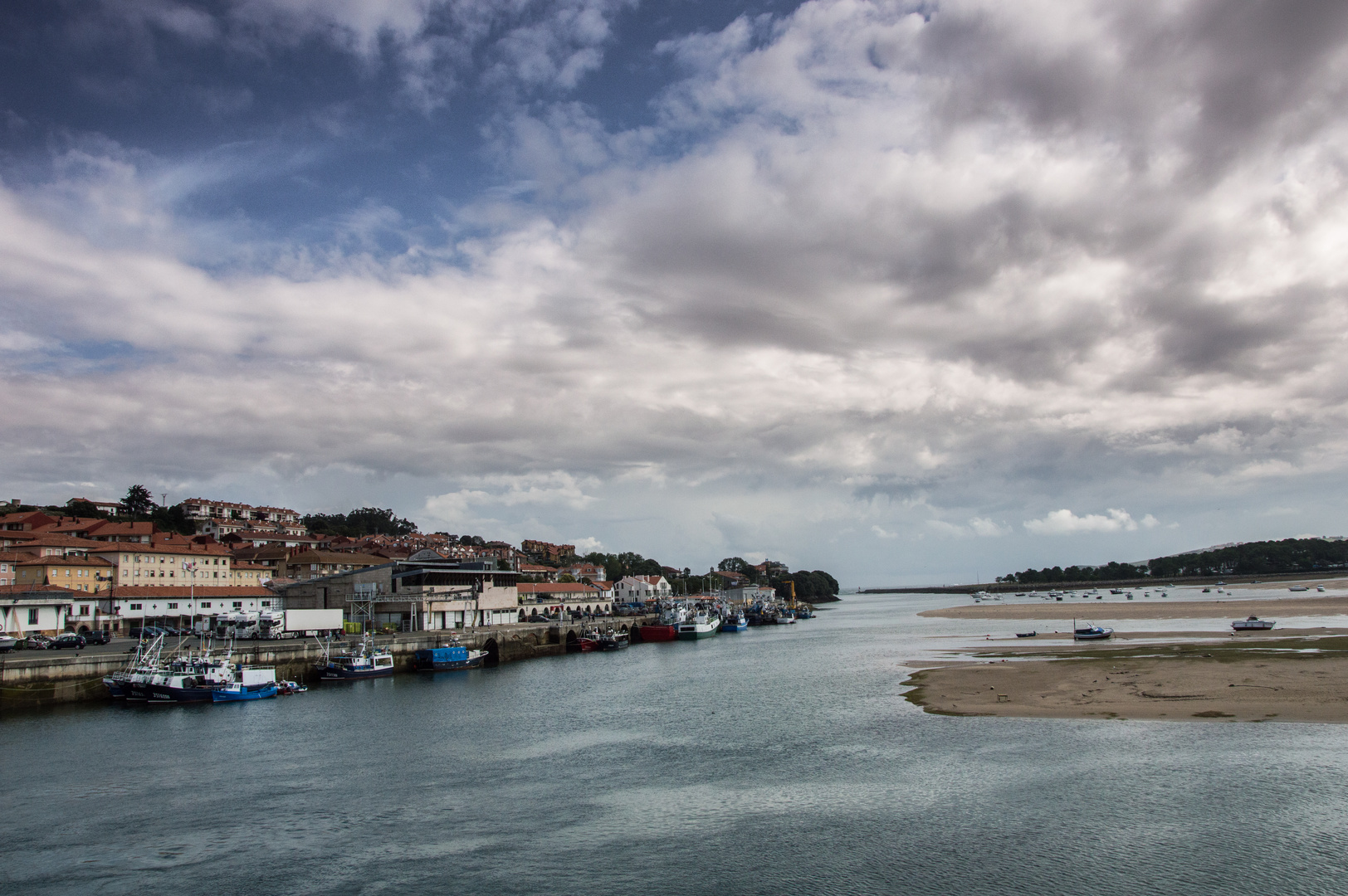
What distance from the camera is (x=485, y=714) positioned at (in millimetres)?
49938

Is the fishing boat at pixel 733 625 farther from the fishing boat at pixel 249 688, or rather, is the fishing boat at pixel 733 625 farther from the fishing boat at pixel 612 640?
the fishing boat at pixel 249 688

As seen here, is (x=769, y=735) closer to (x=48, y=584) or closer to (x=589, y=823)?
(x=589, y=823)

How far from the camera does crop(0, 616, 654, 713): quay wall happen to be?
50438mm

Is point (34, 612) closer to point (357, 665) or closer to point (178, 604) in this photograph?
point (178, 604)

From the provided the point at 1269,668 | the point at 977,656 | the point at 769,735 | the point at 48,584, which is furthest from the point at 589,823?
the point at 48,584

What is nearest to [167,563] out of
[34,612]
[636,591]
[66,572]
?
[66,572]

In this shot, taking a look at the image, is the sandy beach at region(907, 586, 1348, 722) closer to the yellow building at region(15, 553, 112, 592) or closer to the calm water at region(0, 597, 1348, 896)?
the calm water at region(0, 597, 1348, 896)

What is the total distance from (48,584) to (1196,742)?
101652mm

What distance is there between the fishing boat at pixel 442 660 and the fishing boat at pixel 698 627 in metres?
49.4

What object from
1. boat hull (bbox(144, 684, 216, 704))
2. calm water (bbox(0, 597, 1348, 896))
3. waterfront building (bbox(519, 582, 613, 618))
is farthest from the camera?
waterfront building (bbox(519, 582, 613, 618))

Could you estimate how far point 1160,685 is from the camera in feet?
150

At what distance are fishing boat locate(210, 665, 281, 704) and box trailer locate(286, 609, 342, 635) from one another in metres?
23.0

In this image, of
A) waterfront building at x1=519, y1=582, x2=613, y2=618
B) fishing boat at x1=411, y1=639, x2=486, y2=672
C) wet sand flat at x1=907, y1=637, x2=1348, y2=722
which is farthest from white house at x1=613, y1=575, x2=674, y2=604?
wet sand flat at x1=907, y1=637, x2=1348, y2=722

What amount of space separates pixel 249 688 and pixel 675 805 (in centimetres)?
4077
